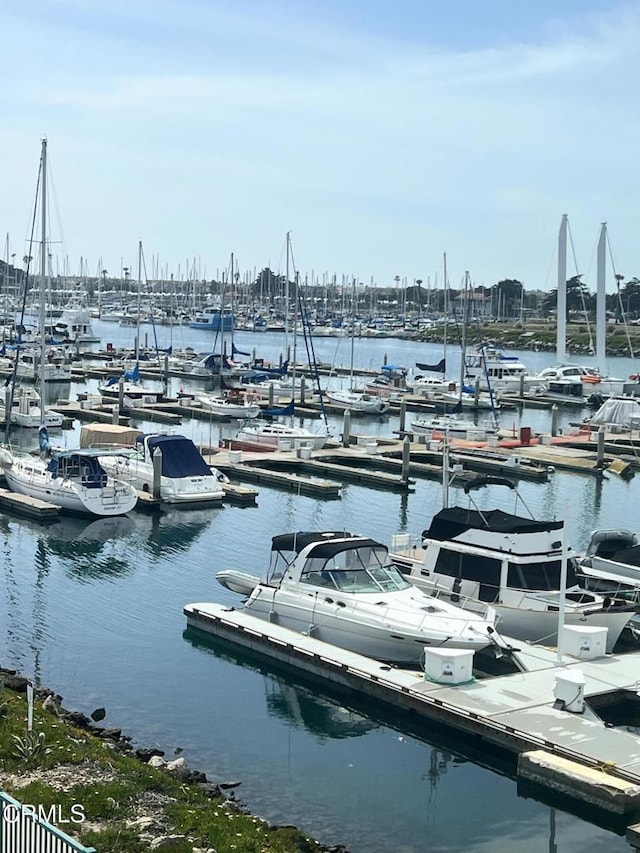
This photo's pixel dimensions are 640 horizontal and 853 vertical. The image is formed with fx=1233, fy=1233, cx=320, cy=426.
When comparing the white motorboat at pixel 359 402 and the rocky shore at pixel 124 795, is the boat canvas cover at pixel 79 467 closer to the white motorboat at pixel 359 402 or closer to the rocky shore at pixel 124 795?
the rocky shore at pixel 124 795

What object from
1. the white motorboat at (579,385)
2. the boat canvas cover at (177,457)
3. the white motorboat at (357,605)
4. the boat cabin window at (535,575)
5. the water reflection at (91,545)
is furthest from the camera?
the white motorboat at (579,385)

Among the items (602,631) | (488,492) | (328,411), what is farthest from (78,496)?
(328,411)

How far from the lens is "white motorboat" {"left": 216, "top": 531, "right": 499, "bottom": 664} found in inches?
1021

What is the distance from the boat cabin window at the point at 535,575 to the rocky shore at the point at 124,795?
10318 mm

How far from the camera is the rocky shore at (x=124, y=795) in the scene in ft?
52.4

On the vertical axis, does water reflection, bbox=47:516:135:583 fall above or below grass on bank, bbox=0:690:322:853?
below

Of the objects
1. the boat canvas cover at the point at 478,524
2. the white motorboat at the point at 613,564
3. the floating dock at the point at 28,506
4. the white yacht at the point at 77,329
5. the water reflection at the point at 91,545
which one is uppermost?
the white yacht at the point at 77,329

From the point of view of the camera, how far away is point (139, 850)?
15.4 meters

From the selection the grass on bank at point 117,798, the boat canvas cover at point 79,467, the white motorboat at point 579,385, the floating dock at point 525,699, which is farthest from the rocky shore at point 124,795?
the white motorboat at point 579,385

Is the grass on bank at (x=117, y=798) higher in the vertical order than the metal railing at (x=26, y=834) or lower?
lower

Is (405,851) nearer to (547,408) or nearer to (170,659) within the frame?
(170,659)

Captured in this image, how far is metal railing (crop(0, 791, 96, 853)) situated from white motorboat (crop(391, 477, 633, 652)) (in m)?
15.9

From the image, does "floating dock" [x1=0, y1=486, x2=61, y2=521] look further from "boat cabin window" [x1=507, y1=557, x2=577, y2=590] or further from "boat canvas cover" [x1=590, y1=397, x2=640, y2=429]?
"boat canvas cover" [x1=590, y1=397, x2=640, y2=429]

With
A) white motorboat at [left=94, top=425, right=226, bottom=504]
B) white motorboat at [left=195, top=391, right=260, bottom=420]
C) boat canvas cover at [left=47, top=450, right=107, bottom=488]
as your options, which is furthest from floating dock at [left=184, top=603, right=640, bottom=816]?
white motorboat at [left=195, top=391, right=260, bottom=420]
